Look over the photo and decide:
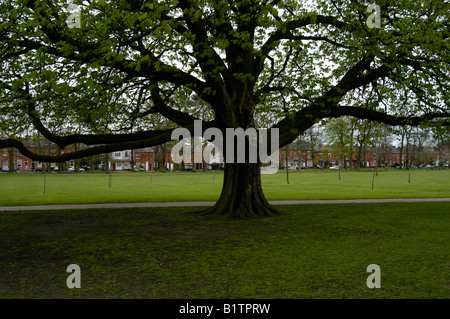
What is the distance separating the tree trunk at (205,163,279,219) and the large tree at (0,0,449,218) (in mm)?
43

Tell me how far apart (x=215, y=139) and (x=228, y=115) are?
128 cm

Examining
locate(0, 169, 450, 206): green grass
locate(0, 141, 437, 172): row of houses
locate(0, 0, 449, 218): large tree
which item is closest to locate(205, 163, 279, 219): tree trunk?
locate(0, 0, 449, 218): large tree

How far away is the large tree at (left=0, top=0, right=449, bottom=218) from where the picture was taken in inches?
453

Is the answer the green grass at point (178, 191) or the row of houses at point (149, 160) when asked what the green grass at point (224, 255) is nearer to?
the green grass at point (178, 191)

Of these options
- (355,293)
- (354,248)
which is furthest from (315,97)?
(355,293)

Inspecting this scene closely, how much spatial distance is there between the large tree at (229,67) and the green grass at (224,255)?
110 inches

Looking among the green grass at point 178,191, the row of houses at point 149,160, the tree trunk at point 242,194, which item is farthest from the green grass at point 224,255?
the row of houses at point 149,160

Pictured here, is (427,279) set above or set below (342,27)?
below

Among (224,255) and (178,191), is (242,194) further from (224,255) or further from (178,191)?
(178,191)

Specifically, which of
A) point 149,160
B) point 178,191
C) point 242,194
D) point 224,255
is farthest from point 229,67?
point 149,160

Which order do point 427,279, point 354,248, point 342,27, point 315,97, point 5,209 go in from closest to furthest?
point 427,279 → point 354,248 → point 342,27 → point 315,97 → point 5,209

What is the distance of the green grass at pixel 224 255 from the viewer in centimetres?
676
